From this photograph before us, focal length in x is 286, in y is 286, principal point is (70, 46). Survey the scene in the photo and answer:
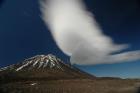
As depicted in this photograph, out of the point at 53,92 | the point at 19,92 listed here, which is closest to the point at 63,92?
the point at 53,92

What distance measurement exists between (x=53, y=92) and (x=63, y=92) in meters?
3.79

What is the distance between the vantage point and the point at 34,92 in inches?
3543

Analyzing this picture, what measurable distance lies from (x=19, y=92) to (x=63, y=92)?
14.2 m

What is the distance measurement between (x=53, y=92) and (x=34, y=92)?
19.9 ft

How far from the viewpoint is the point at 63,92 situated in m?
89.4

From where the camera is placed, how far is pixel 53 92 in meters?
91.3

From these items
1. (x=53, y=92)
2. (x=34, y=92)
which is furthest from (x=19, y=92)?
(x=53, y=92)

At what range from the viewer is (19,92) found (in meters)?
91.0

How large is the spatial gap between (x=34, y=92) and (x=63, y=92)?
9175 millimetres

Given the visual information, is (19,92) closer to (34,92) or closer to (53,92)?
(34,92)

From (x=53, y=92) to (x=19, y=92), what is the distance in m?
10.8

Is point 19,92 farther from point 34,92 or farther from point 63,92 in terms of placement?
point 63,92

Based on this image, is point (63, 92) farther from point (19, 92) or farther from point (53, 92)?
point (19, 92)
